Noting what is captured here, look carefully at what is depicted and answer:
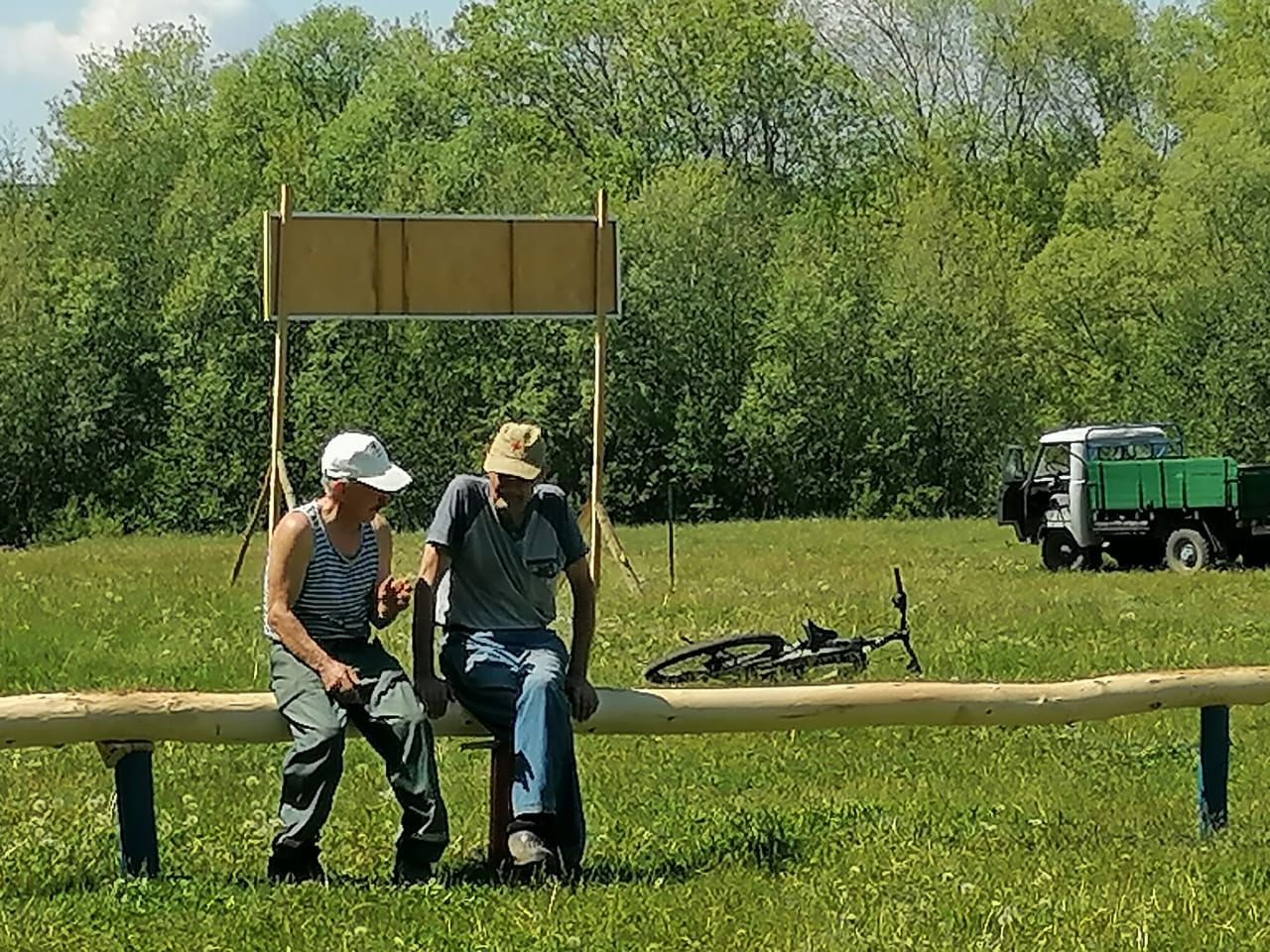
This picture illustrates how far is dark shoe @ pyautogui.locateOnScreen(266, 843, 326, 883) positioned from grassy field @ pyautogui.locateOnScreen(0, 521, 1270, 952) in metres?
0.08

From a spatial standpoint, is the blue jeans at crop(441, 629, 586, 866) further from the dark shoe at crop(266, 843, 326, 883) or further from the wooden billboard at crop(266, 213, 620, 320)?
the wooden billboard at crop(266, 213, 620, 320)

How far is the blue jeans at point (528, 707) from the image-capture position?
724cm

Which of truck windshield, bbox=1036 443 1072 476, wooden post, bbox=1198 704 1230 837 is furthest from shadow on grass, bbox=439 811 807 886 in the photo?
truck windshield, bbox=1036 443 1072 476

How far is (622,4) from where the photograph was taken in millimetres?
Answer: 57000

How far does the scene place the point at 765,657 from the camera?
13.9 meters

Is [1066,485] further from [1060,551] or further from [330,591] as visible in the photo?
[330,591]

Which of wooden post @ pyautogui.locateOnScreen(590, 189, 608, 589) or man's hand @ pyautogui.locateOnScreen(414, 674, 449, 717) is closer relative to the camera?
man's hand @ pyautogui.locateOnScreen(414, 674, 449, 717)

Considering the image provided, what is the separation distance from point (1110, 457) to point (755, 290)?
21.6 m

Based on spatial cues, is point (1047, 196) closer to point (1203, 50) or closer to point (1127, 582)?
point (1203, 50)

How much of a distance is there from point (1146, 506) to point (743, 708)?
2008 centimetres

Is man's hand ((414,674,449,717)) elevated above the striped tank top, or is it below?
below

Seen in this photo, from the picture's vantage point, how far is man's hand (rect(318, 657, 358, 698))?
23.3 feet

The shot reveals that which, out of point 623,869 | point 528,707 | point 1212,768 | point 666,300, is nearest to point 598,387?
point 1212,768

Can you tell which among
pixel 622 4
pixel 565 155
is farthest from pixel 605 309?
pixel 622 4
